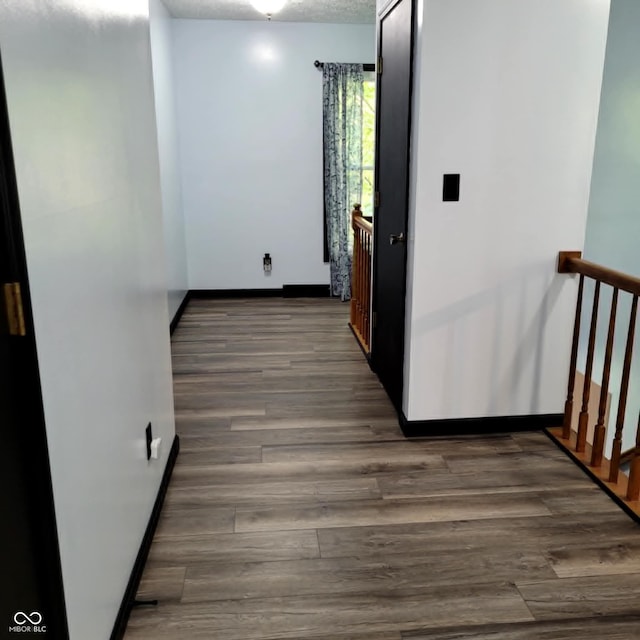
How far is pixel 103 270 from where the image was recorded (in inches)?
70.3

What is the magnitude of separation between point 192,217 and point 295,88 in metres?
1.53

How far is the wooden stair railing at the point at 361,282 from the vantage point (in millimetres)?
4547

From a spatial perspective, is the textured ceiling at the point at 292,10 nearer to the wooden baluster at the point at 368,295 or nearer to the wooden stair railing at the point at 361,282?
the wooden stair railing at the point at 361,282

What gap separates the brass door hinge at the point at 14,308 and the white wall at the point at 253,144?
16.5ft

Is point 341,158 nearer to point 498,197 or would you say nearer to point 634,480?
point 498,197

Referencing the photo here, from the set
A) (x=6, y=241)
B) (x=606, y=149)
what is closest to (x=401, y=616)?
(x=6, y=241)

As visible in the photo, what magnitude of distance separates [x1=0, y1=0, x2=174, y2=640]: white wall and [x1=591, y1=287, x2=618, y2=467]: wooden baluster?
185cm

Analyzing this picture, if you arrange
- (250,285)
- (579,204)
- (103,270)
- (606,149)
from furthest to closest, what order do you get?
(250,285) < (606,149) < (579,204) < (103,270)

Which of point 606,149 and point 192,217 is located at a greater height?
point 606,149

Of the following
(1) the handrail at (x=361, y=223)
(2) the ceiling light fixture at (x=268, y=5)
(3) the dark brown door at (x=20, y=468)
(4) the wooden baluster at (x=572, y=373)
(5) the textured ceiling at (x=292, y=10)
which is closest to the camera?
(3) the dark brown door at (x=20, y=468)

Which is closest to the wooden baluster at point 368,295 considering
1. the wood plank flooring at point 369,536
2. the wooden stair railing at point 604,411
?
the wood plank flooring at point 369,536

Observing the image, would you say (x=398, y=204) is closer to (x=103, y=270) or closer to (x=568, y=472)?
(x=568, y=472)

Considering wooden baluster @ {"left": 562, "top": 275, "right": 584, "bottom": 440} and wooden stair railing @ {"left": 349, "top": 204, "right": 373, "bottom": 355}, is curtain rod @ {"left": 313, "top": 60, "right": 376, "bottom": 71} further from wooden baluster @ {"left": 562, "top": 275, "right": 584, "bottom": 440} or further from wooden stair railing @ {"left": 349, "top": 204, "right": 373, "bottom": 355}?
wooden baluster @ {"left": 562, "top": 275, "right": 584, "bottom": 440}

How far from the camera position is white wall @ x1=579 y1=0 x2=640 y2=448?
4070 millimetres
